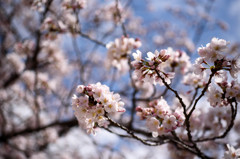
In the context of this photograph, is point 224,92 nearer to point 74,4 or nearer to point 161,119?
point 161,119

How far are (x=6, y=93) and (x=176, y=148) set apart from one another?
16.5 feet

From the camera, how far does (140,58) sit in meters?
1.72

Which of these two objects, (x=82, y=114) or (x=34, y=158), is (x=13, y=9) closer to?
(x=34, y=158)

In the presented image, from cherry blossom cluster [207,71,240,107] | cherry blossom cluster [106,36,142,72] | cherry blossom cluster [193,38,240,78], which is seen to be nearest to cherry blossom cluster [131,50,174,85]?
cherry blossom cluster [193,38,240,78]

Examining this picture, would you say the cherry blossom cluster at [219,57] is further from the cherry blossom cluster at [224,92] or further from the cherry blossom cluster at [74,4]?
the cherry blossom cluster at [74,4]

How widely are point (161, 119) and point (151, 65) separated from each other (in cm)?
64

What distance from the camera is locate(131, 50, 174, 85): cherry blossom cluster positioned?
163cm

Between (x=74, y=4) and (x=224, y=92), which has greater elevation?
(x=74, y=4)

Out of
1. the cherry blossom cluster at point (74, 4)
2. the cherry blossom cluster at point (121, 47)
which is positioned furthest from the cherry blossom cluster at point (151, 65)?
the cherry blossom cluster at point (74, 4)

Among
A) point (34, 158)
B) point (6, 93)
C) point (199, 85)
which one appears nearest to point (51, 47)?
point (6, 93)

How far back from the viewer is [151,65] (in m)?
1.63

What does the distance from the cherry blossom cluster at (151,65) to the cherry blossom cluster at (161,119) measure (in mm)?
357

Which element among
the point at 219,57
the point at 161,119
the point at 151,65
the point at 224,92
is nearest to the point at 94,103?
the point at 151,65

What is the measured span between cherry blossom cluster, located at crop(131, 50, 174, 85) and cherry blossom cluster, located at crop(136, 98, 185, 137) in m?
0.36
